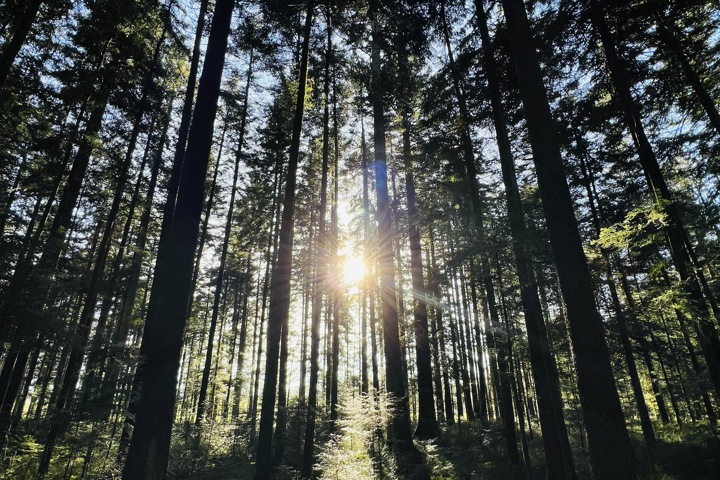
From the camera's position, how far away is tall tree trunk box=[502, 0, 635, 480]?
15.3 ft

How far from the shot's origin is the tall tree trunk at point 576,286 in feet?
15.3

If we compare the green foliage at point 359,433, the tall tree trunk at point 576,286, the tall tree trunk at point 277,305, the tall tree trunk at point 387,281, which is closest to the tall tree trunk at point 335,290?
the tall tree trunk at point 387,281

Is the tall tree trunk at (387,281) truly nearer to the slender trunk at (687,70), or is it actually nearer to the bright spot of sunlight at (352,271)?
the bright spot of sunlight at (352,271)

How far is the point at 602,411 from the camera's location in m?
4.82

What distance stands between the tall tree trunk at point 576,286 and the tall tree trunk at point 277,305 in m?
6.18

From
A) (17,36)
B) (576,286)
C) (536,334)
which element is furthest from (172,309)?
(536,334)

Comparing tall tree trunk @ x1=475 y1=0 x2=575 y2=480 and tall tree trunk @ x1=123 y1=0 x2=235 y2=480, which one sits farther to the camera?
tall tree trunk @ x1=475 y1=0 x2=575 y2=480

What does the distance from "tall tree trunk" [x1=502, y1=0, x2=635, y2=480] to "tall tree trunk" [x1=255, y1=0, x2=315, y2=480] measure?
20.3 ft

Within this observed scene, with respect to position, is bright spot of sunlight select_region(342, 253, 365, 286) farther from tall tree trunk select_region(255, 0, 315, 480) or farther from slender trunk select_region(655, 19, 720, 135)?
slender trunk select_region(655, 19, 720, 135)

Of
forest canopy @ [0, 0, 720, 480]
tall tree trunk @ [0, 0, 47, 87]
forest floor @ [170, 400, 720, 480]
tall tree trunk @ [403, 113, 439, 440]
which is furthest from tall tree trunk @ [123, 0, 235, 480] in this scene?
tall tree trunk @ [403, 113, 439, 440]

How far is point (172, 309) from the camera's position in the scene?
5.32 metres

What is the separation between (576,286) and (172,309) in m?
6.36

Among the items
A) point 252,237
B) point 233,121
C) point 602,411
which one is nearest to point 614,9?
point 602,411

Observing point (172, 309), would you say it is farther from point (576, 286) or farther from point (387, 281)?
point (387, 281)
